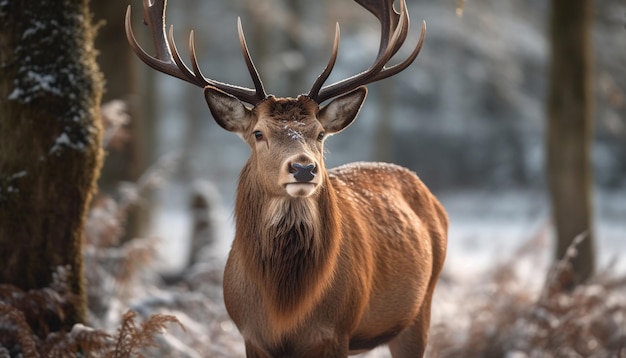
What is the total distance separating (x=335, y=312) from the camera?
187 inches

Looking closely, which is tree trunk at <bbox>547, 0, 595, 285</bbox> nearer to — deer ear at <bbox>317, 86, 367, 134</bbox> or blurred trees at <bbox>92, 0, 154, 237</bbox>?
blurred trees at <bbox>92, 0, 154, 237</bbox>

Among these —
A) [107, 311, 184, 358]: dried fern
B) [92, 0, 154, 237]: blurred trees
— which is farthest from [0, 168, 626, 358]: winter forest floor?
[92, 0, 154, 237]: blurred trees

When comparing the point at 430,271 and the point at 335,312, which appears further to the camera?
the point at 430,271

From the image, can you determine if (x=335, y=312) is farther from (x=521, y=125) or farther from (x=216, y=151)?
(x=216, y=151)

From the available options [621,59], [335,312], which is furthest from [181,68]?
[621,59]

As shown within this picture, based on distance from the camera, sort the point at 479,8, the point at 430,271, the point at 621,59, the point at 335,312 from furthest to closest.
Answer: the point at 479,8
the point at 621,59
the point at 430,271
the point at 335,312

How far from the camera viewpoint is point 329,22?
17.7 metres

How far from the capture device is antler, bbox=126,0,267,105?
4.96 meters

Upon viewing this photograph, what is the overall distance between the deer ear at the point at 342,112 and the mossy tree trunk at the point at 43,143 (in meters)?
1.62

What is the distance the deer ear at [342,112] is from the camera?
199 inches

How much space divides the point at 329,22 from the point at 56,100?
42.1 feet

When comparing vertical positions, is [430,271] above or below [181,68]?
below

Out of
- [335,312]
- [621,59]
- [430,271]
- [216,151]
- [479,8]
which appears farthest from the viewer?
[216,151]

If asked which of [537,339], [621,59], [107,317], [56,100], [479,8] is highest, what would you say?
[479,8]
